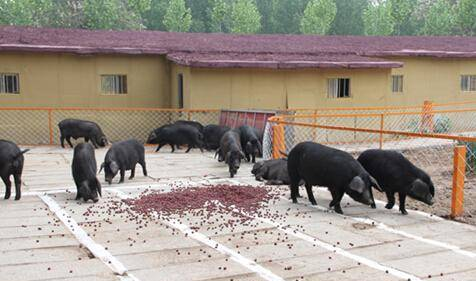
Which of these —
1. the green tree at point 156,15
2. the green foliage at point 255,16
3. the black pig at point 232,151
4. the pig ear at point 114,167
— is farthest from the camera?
the green tree at point 156,15

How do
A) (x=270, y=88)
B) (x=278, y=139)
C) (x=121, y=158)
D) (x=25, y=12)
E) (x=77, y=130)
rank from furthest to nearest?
(x=25, y=12), (x=270, y=88), (x=77, y=130), (x=278, y=139), (x=121, y=158)

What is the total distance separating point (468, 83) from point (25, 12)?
113 ft

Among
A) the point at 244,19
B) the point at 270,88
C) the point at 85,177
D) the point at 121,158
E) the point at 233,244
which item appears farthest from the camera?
the point at 244,19

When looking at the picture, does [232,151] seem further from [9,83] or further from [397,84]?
[397,84]

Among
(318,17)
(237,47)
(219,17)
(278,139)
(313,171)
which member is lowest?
(313,171)

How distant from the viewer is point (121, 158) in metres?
12.3

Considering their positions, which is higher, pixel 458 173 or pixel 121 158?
pixel 458 173

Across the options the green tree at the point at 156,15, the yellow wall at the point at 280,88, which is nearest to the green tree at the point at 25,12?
the green tree at the point at 156,15

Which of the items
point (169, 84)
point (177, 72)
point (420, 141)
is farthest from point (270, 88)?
point (420, 141)

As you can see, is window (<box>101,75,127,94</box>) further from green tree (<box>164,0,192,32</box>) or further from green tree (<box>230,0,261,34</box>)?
green tree (<box>230,0,261,34</box>)

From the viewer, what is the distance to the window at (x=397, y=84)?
24828 millimetres

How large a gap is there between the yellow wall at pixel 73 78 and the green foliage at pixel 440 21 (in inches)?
1533

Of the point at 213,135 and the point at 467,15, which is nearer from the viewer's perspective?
the point at 213,135

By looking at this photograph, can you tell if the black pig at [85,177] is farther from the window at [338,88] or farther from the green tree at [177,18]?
the green tree at [177,18]
